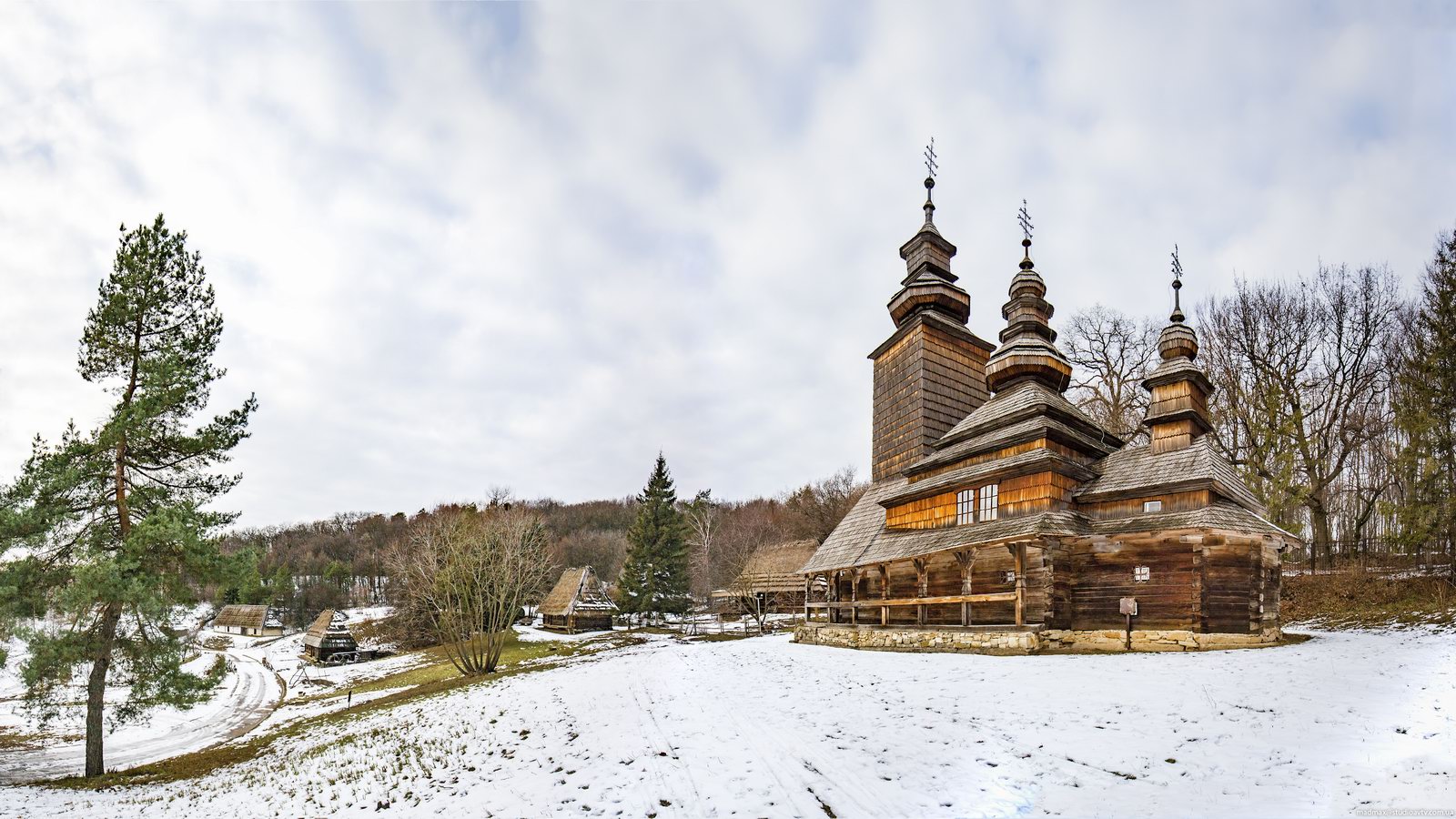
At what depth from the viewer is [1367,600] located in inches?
915

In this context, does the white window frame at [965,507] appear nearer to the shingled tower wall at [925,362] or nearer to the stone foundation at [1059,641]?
the stone foundation at [1059,641]

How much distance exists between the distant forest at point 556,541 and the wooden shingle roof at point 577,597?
5375 millimetres

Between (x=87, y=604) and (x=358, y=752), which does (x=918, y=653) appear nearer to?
(x=358, y=752)

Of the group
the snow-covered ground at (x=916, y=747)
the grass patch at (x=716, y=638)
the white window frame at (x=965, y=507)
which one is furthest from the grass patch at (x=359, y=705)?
the white window frame at (x=965, y=507)

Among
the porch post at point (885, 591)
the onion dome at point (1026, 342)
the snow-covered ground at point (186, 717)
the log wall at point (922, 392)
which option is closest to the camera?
the snow-covered ground at point (186, 717)

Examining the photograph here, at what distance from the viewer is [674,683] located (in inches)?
559

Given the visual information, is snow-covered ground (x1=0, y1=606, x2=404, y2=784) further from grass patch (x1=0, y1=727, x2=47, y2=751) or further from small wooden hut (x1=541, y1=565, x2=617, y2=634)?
small wooden hut (x1=541, y1=565, x2=617, y2=634)

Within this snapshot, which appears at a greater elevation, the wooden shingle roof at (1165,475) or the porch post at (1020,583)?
the wooden shingle roof at (1165,475)

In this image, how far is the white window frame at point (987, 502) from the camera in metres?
19.8

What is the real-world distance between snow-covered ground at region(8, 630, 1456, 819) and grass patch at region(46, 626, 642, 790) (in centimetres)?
126

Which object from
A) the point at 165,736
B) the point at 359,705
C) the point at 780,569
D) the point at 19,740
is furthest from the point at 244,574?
the point at 780,569

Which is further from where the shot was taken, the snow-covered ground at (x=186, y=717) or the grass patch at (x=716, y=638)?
the grass patch at (x=716, y=638)

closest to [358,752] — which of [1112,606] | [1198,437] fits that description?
[1112,606]

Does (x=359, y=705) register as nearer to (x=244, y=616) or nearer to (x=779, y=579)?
(x=779, y=579)
